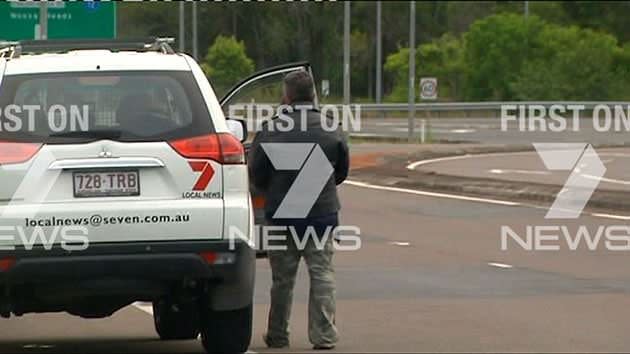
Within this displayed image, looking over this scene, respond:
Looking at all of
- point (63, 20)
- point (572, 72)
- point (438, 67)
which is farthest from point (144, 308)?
point (438, 67)

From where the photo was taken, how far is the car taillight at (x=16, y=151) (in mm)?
9203

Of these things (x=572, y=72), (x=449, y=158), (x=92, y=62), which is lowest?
(x=449, y=158)

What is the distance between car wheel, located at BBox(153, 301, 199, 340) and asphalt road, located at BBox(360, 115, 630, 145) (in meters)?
18.9

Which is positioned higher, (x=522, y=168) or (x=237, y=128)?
(x=237, y=128)

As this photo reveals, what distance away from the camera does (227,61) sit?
41.5m

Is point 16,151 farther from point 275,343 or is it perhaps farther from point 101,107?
point 275,343

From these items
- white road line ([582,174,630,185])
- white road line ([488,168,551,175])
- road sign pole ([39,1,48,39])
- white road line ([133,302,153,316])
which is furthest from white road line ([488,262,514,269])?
road sign pole ([39,1,48,39])

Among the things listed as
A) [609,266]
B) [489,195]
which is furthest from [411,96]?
[609,266]

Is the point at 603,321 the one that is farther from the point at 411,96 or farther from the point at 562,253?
the point at 411,96

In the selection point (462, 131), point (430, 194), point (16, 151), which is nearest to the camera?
point (16, 151)

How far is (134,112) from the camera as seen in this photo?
945cm

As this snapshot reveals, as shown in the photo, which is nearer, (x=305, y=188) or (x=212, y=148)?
(x=212, y=148)

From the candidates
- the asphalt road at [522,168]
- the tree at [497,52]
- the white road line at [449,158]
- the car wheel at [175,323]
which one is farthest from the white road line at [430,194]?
the tree at [497,52]

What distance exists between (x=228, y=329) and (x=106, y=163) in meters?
1.57
